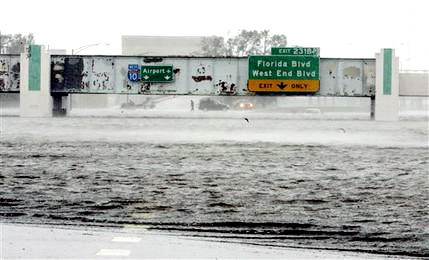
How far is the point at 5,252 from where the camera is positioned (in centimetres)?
612

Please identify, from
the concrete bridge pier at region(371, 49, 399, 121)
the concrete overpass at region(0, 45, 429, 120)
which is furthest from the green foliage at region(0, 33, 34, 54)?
the concrete bridge pier at region(371, 49, 399, 121)

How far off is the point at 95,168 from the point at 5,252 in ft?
27.3

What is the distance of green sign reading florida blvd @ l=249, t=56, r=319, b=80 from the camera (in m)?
54.0

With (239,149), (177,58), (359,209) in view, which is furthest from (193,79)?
(359,209)

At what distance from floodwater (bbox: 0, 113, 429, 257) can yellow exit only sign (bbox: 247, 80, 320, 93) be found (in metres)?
34.5

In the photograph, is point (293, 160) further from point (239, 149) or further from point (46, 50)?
point (46, 50)

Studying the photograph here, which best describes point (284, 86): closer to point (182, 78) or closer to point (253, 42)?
point (182, 78)

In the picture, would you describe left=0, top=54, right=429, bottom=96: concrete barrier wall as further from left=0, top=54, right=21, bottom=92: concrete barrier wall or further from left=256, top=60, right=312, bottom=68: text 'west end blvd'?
left=0, top=54, right=21, bottom=92: concrete barrier wall

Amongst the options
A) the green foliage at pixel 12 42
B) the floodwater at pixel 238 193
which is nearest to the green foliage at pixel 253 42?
the green foliage at pixel 12 42

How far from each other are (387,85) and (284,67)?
810cm

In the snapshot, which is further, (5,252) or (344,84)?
(344,84)

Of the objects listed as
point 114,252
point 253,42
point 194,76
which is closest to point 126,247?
point 114,252

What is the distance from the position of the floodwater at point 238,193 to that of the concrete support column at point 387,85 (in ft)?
116

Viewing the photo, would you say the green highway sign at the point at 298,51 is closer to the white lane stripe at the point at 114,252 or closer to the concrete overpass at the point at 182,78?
the concrete overpass at the point at 182,78
